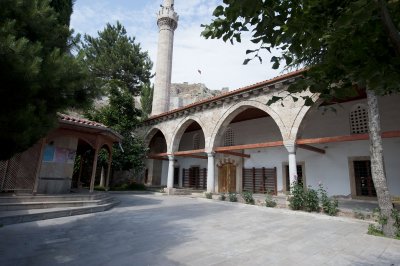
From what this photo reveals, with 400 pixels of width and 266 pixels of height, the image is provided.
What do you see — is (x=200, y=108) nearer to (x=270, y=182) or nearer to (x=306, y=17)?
(x=270, y=182)

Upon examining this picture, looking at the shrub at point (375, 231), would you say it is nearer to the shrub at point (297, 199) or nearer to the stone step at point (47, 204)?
the shrub at point (297, 199)

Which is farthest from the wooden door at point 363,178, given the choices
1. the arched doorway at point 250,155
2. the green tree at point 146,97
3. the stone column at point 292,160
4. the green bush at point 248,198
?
the green tree at point 146,97

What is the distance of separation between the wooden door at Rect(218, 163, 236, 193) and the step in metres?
9.35

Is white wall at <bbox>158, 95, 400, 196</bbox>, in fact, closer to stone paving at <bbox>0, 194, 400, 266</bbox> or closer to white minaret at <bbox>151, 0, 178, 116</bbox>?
stone paving at <bbox>0, 194, 400, 266</bbox>

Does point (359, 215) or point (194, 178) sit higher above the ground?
point (194, 178)

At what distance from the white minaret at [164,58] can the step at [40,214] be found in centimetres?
1380

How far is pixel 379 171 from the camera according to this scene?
230 inches

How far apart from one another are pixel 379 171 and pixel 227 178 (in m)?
10.6

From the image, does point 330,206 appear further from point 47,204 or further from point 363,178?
point 47,204

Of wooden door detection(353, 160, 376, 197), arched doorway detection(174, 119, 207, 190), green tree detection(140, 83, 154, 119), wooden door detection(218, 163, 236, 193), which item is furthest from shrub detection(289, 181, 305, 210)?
green tree detection(140, 83, 154, 119)

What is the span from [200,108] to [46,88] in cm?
1057

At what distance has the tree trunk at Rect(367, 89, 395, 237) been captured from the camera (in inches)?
210

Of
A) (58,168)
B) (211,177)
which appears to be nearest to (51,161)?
(58,168)

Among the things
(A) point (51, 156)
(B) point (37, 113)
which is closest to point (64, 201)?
(A) point (51, 156)
